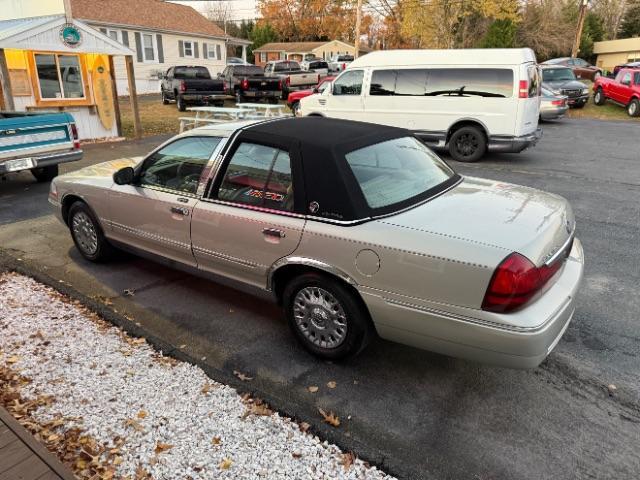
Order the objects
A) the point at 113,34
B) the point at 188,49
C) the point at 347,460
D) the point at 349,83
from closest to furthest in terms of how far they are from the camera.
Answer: the point at 347,460
the point at 349,83
the point at 113,34
the point at 188,49

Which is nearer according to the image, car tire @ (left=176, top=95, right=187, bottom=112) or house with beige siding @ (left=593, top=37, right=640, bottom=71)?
car tire @ (left=176, top=95, right=187, bottom=112)

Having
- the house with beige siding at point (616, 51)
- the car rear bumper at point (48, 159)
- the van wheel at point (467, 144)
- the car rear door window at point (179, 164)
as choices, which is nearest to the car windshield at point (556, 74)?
the van wheel at point (467, 144)

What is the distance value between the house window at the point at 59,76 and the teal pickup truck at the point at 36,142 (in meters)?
5.28

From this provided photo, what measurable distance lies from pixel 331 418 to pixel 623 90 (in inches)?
854

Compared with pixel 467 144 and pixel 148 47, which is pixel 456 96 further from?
pixel 148 47

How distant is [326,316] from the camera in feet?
11.1

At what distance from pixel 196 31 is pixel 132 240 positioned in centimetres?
3223

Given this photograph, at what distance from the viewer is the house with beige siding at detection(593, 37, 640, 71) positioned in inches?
1727

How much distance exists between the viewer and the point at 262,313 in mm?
4289

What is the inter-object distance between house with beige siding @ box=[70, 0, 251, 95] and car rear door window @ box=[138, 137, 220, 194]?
83.3 ft

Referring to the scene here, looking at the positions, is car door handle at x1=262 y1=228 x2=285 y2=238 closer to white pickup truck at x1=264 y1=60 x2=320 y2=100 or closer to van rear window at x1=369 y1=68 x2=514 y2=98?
van rear window at x1=369 y1=68 x2=514 y2=98

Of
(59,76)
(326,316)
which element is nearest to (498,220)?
(326,316)

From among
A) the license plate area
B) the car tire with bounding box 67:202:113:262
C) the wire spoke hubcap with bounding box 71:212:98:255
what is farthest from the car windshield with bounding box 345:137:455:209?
the license plate area

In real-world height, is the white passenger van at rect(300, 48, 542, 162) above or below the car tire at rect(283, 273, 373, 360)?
above
